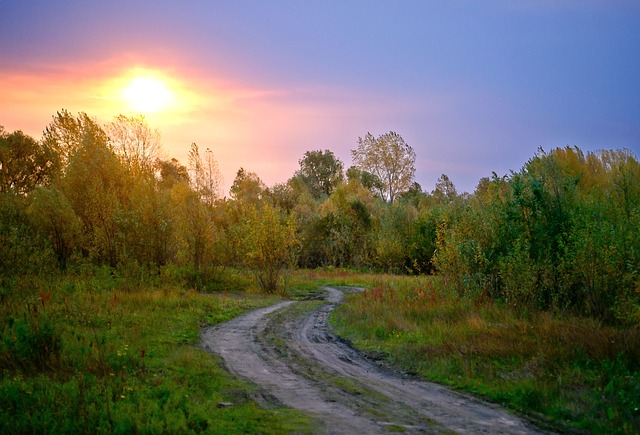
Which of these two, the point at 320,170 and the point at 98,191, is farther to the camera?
the point at 320,170

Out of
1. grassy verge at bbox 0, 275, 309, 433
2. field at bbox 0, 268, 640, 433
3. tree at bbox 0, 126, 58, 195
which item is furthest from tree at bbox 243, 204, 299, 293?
tree at bbox 0, 126, 58, 195

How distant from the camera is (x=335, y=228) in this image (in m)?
56.7

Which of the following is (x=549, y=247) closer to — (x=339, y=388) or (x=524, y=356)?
(x=524, y=356)

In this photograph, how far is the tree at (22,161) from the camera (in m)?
51.0

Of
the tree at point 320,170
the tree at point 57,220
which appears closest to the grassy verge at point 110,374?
the tree at point 57,220

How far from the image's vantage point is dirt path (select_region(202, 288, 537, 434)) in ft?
27.4

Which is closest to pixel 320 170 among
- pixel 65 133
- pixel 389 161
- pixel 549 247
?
pixel 389 161

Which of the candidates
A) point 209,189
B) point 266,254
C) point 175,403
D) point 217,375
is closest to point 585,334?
point 217,375

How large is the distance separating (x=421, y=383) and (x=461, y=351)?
72.3 inches

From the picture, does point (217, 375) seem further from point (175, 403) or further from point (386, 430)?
point (386, 430)

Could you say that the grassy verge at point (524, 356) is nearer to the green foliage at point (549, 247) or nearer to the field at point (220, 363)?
the field at point (220, 363)

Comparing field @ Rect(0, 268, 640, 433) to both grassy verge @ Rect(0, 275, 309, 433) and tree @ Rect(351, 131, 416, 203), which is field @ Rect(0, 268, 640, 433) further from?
A: tree @ Rect(351, 131, 416, 203)

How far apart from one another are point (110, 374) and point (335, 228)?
46903 mm

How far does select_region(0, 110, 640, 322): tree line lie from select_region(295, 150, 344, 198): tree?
145 feet
